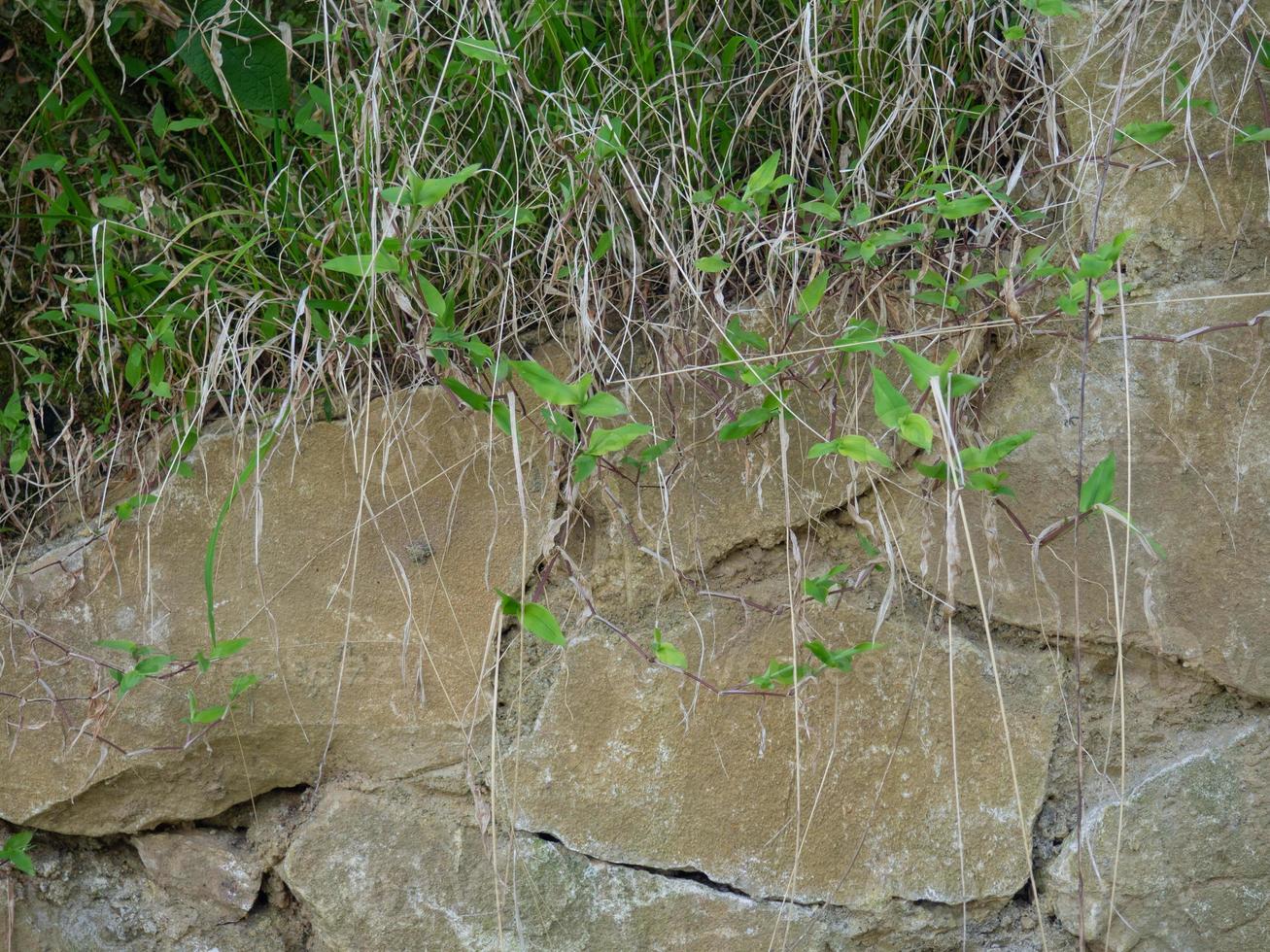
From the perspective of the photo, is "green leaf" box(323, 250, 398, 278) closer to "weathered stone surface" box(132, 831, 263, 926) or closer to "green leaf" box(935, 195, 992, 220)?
"green leaf" box(935, 195, 992, 220)

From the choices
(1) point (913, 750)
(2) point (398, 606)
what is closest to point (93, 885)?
(2) point (398, 606)

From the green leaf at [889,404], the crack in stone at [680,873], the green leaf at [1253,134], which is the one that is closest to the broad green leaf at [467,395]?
the green leaf at [889,404]

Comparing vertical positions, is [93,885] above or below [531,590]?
below

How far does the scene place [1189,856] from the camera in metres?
1.24

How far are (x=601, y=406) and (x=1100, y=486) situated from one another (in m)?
0.50

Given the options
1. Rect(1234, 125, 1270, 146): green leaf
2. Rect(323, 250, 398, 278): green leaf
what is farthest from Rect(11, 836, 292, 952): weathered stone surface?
Rect(1234, 125, 1270, 146): green leaf

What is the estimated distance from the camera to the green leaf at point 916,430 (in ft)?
3.39

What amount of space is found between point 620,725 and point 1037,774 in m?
0.50

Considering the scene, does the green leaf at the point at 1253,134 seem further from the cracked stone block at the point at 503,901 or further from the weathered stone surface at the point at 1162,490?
the cracked stone block at the point at 503,901

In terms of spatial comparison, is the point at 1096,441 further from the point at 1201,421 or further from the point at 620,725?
the point at 620,725

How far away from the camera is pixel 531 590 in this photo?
135 centimetres

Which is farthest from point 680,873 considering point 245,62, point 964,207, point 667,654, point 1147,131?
point 245,62

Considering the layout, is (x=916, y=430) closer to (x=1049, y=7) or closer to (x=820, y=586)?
(x=820, y=586)

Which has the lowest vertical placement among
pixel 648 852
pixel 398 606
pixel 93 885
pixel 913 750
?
pixel 93 885
